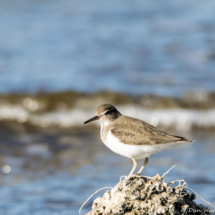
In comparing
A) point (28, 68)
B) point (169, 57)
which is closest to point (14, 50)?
point (28, 68)

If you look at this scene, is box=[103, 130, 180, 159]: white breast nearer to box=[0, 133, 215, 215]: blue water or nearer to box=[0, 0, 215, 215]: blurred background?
box=[0, 133, 215, 215]: blue water

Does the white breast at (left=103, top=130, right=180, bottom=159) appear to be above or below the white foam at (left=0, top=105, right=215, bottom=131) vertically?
below

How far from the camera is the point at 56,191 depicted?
852 centimetres

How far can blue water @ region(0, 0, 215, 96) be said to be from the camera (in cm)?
1502

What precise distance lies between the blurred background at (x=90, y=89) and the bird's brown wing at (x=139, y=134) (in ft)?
7.58

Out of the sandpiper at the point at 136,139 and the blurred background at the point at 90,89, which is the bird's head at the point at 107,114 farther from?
the blurred background at the point at 90,89

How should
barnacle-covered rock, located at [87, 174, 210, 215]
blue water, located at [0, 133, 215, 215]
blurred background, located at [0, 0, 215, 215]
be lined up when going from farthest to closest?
blurred background, located at [0, 0, 215, 215], blue water, located at [0, 133, 215, 215], barnacle-covered rock, located at [87, 174, 210, 215]

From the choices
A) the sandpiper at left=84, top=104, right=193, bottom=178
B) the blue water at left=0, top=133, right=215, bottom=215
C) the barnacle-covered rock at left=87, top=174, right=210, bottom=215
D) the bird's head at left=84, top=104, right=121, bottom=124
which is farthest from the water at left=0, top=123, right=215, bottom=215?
the barnacle-covered rock at left=87, top=174, right=210, bottom=215

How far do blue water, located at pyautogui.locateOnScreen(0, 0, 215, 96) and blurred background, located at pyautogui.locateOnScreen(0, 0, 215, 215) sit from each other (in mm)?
47

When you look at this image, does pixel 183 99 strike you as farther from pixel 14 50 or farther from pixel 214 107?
pixel 14 50

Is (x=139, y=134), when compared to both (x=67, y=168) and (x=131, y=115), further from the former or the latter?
(x=131, y=115)

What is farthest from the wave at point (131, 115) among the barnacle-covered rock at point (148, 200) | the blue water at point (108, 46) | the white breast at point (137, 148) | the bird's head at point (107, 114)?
the barnacle-covered rock at point (148, 200)

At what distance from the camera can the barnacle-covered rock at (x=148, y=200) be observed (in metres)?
5.08

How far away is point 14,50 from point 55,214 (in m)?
11.3
